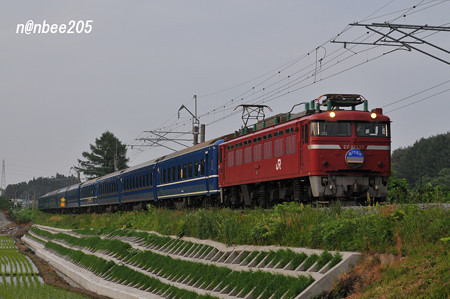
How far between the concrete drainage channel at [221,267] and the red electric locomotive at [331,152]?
4.08 meters

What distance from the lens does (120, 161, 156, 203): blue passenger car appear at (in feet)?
148

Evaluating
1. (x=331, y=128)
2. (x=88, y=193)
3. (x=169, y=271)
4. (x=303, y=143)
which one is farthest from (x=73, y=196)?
(x=331, y=128)

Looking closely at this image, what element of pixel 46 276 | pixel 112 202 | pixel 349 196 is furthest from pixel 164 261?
pixel 112 202

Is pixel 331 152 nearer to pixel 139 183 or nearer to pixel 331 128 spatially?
pixel 331 128

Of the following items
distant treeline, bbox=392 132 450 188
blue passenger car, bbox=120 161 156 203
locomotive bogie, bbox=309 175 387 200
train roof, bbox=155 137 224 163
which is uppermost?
distant treeline, bbox=392 132 450 188

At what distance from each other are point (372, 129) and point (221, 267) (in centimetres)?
828

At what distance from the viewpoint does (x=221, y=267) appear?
17.2m

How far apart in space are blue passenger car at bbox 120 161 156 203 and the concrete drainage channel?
11.2 metres

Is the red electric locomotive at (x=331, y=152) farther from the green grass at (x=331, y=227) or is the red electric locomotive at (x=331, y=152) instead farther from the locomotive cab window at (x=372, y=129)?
the green grass at (x=331, y=227)

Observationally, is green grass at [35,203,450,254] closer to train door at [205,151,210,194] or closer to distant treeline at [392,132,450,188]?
train door at [205,151,210,194]

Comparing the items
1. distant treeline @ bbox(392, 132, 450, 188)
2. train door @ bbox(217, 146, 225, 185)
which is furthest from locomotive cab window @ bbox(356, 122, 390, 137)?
distant treeline @ bbox(392, 132, 450, 188)

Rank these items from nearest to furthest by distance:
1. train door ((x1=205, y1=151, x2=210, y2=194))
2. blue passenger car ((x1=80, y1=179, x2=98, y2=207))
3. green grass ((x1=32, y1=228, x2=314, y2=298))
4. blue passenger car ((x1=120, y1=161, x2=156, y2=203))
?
1. green grass ((x1=32, y1=228, x2=314, y2=298))
2. train door ((x1=205, y1=151, x2=210, y2=194))
3. blue passenger car ((x1=120, y1=161, x2=156, y2=203))
4. blue passenger car ((x1=80, y1=179, x2=98, y2=207))

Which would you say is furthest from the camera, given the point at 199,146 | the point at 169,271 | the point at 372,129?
the point at 199,146

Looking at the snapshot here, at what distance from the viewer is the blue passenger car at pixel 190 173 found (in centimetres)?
3275
